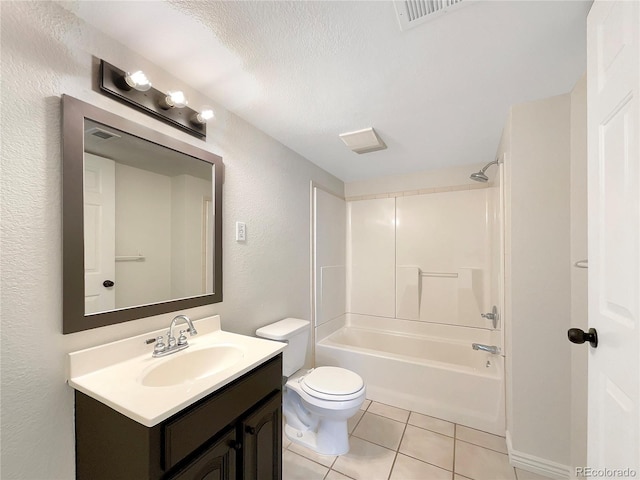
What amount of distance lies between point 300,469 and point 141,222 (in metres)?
1.66

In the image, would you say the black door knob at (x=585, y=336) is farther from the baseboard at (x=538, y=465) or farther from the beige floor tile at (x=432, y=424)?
the beige floor tile at (x=432, y=424)

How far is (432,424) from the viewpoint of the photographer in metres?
2.01

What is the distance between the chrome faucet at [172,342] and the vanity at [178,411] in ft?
0.09

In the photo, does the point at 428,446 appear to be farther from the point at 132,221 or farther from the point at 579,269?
the point at 132,221

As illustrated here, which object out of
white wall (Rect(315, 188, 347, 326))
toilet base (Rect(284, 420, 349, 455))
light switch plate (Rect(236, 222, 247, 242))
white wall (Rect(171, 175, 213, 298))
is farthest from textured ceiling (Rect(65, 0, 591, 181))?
toilet base (Rect(284, 420, 349, 455))

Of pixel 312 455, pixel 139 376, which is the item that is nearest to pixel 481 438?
pixel 312 455

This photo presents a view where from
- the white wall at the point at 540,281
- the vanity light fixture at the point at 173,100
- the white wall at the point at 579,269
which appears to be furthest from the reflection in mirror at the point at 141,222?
the white wall at the point at 579,269

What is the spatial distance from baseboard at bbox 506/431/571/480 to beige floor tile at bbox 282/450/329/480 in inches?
44.4

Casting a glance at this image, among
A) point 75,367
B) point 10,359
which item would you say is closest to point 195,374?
point 75,367

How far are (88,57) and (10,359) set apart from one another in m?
1.12

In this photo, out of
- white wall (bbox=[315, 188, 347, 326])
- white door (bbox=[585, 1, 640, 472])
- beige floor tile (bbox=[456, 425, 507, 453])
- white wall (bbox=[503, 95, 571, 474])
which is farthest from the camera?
white wall (bbox=[315, 188, 347, 326])

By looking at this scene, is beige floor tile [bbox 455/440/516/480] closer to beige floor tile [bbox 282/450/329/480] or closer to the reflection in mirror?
beige floor tile [bbox 282/450/329/480]

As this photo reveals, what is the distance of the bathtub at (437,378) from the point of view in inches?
76.9

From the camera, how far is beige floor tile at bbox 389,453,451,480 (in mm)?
1524
